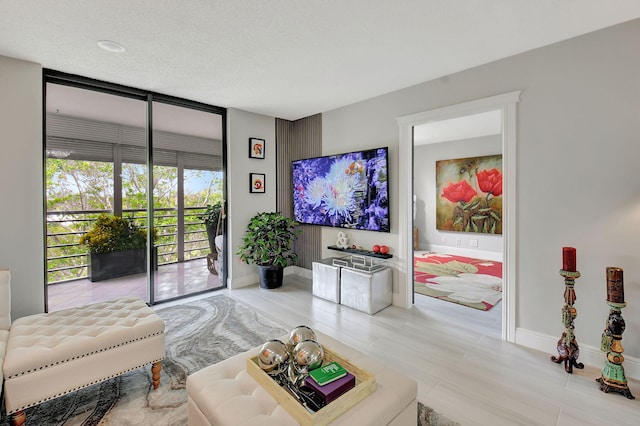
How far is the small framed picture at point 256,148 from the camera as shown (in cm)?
445

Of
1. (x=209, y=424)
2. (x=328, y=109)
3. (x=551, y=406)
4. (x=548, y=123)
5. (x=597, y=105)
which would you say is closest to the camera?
(x=209, y=424)

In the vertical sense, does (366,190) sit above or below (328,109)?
below

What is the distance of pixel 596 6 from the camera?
6.44ft

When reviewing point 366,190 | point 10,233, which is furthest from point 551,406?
point 10,233

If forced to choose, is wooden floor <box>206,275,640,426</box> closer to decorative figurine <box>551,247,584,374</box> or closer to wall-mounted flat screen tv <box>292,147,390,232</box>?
decorative figurine <box>551,247,584,374</box>

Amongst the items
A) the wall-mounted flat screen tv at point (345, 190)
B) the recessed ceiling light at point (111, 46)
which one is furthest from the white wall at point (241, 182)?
the recessed ceiling light at point (111, 46)

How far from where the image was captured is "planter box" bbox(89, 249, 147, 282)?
10.9 feet

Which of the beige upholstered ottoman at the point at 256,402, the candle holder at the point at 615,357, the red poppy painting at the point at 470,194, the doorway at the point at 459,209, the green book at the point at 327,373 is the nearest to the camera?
the beige upholstered ottoman at the point at 256,402

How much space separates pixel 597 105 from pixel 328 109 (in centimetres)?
294

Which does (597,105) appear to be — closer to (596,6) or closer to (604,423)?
(596,6)

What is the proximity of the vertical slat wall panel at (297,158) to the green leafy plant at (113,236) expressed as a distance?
6.72 ft

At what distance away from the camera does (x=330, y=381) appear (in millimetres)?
1367

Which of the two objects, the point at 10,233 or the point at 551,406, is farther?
the point at 10,233

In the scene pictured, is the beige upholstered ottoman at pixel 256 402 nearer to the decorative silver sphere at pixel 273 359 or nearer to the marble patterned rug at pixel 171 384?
the decorative silver sphere at pixel 273 359
